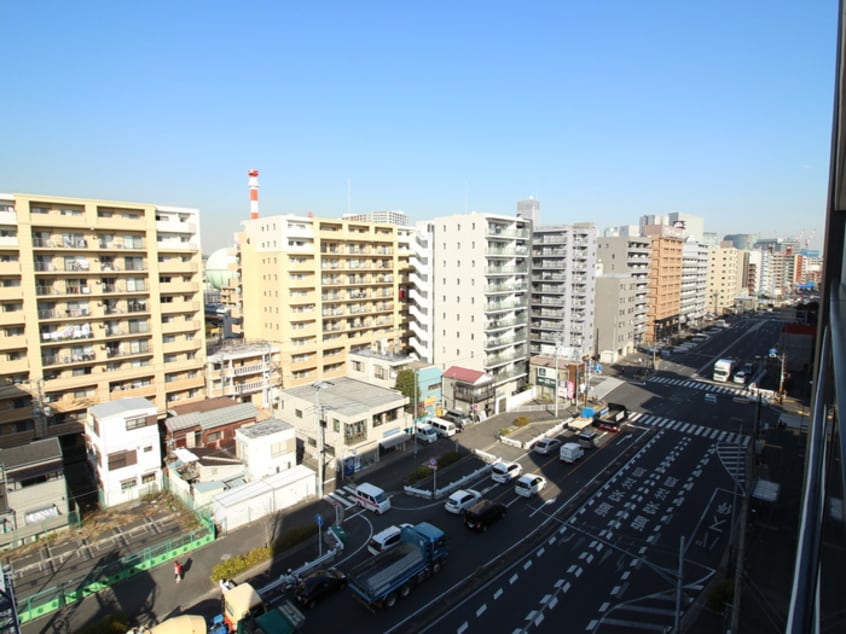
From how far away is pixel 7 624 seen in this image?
598 inches

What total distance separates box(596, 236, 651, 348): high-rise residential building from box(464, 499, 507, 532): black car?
167ft

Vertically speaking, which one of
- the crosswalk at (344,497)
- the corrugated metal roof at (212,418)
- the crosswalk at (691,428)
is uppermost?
the corrugated metal roof at (212,418)

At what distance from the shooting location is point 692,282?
98.1 meters

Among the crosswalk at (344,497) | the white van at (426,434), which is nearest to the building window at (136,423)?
the crosswalk at (344,497)

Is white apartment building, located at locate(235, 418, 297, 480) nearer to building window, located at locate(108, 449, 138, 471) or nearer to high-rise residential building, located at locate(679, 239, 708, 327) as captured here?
building window, located at locate(108, 449, 138, 471)

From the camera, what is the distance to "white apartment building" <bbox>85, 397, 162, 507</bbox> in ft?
99.8

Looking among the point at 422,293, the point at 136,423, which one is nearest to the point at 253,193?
the point at 422,293

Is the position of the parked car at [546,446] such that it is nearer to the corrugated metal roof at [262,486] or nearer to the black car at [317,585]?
the corrugated metal roof at [262,486]

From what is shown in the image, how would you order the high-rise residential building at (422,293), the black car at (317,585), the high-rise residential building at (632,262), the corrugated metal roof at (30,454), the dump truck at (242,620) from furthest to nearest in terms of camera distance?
the high-rise residential building at (632,262), the high-rise residential building at (422,293), the corrugated metal roof at (30,454), the black car at (317,585), the dump truck at (242,620)

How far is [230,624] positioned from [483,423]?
28503mm

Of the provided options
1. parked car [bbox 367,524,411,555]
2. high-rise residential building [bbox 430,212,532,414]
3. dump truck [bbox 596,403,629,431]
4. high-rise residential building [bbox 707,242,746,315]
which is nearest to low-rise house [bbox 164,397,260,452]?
parked car [bbox 367,524,411,555]

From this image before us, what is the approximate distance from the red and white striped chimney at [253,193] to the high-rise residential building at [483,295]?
72.6 feet

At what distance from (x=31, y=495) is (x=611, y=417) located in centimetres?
4184

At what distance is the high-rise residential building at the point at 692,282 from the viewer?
94.4 metres
